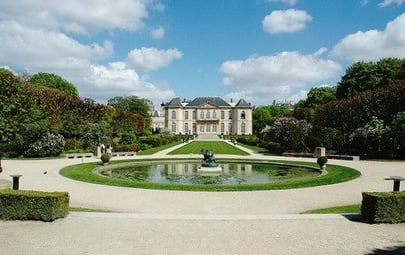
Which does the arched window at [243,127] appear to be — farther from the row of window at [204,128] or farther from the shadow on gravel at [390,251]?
the shadow on gravel at [390,251]

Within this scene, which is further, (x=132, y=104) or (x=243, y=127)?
(x=243, y=127)

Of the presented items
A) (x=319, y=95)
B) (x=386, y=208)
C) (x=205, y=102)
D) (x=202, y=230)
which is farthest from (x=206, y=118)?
(x=202, y=230)

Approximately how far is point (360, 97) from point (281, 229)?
99.2 feet

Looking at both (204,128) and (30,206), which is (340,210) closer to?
(30,206)

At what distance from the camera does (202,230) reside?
27.9 feet

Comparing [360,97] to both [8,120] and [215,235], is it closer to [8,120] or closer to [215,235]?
[8,120]

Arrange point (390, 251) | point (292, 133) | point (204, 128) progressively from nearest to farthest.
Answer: point (390, 251) → point (292, 133) → point (204, 128)

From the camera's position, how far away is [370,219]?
30.7 ft

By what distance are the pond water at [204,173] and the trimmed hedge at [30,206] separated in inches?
333

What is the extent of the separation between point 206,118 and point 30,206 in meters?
88.8

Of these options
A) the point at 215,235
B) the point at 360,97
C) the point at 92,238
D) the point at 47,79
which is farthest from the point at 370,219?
the point at 47,79

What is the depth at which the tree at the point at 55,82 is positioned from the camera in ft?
203

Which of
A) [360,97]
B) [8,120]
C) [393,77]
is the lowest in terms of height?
[8,120]

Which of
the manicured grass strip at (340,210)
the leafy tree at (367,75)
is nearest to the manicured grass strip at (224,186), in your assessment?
the manicured grass strip at (340,210)
